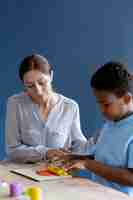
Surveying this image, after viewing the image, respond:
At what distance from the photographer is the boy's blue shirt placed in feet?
6.05

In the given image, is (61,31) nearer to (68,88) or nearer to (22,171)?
(68,88)

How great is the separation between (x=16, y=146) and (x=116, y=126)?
76cm

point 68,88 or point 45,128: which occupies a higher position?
point 68,88

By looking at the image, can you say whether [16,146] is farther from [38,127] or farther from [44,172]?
[44,172]

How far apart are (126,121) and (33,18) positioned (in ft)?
6.04

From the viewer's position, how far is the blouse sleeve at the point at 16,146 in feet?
7.64

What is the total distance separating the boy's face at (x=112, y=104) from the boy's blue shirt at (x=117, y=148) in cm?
5

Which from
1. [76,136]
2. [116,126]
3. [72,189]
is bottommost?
[72,189]

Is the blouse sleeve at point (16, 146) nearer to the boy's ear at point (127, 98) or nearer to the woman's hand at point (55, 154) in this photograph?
the woman's hand at point (55, 154)

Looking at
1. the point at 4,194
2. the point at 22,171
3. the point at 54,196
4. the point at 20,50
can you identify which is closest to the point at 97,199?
the point at 54,196

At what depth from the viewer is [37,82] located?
98.8 inches

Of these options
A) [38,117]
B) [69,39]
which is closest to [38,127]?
[38,117]

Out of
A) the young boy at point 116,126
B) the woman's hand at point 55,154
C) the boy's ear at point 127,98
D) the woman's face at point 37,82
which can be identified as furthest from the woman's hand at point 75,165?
the woman's face at point 37,82

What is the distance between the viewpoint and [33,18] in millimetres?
3488
